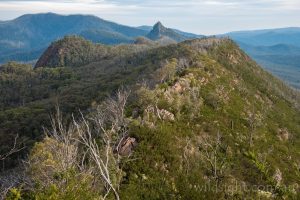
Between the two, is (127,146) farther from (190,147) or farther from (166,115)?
(166,115)

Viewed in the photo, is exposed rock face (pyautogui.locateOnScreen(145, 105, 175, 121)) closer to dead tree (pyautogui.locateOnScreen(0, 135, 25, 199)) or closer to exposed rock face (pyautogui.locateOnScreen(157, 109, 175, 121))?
exposed rock face (pyautogui.locateOnScreen(157, 109, 175, 121))

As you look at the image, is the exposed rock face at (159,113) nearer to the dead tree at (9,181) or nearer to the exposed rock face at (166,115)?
the exposed rock face at (166,115)

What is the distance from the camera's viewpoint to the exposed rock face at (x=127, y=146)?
52594 millimetres

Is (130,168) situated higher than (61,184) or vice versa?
(61,184)

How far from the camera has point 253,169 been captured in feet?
215

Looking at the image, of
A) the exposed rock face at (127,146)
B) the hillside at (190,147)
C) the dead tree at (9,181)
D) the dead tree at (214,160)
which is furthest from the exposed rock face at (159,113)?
the dead tree at (9,181)

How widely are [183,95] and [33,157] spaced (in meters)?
37.5

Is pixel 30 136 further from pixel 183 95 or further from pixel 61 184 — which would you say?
pixel 61 184

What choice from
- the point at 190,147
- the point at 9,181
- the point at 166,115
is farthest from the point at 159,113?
the point at 9,181

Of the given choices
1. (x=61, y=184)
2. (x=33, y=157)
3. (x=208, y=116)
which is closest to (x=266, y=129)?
(x=208, y=116)

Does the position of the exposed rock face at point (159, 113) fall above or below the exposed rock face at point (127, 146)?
above

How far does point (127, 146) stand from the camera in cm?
5372

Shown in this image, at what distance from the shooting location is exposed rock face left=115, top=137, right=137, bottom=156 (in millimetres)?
52594

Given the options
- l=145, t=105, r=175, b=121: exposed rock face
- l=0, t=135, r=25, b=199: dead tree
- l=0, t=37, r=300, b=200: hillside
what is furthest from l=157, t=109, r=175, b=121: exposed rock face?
l=0, t=135, r=25, b=199: dead tree
